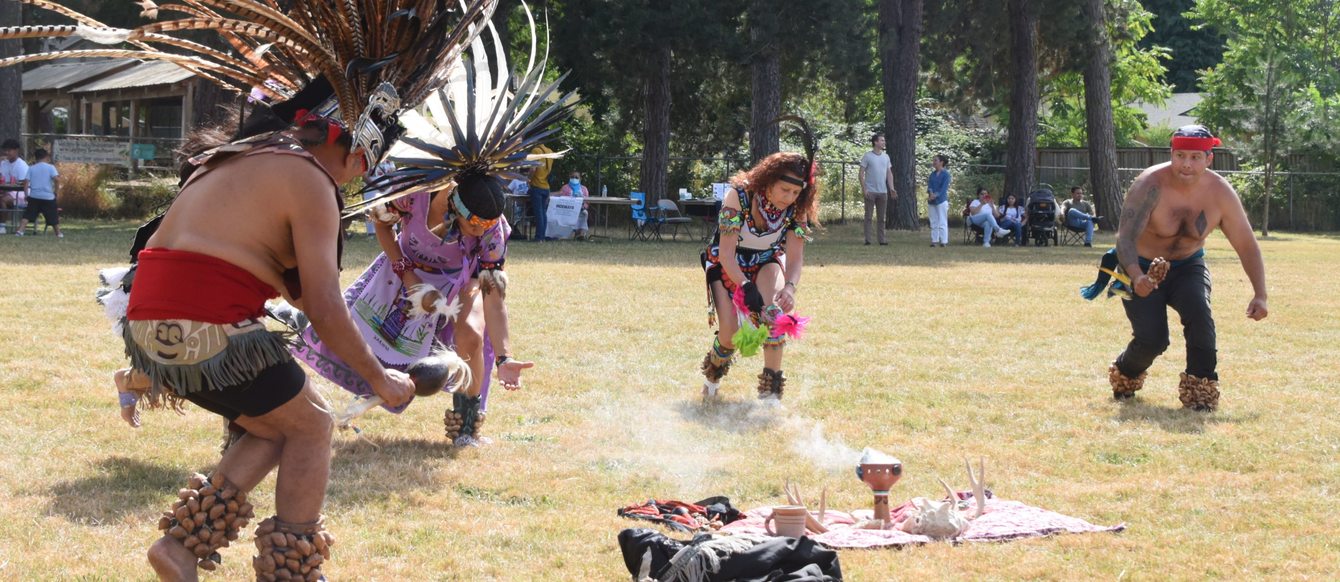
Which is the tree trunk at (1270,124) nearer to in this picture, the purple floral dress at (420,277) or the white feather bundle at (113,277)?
the purple floral dress at (420,277)

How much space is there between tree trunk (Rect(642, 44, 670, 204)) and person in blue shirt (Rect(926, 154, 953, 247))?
215 inches

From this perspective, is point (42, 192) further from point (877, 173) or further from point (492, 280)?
point (492, 280)

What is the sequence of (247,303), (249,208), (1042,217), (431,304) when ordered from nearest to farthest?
(249,208), (247,303), (431,304), (1042,217)

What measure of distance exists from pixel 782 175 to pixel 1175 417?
2.84 m

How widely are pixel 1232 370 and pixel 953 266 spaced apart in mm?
10398

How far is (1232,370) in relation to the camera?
10492mm

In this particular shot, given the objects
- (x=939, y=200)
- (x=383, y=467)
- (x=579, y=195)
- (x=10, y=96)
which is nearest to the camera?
(x=383, y=467)

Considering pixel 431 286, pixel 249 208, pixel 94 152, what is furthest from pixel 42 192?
pixel 249 208

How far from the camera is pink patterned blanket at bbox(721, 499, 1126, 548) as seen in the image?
17.8ft

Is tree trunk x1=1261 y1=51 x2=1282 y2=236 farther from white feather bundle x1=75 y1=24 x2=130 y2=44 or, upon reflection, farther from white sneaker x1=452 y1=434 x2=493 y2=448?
white feather bundle x1=75 y1=24 x2=130 y2=44

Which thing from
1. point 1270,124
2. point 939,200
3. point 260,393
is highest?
point 1270,124

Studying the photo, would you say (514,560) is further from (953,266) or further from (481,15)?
(953,266)

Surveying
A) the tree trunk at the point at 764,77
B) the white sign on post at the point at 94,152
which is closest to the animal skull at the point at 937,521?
the tree trunk at the point at 764,77

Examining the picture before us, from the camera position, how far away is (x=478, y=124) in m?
5.58
